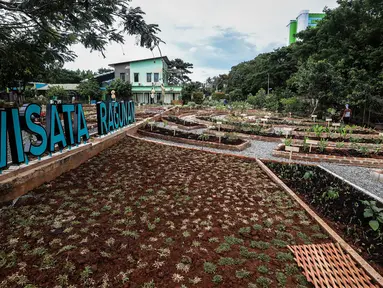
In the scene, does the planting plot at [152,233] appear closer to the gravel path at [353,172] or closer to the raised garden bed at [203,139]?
the gravel path at [353,172]

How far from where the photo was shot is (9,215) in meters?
3.23

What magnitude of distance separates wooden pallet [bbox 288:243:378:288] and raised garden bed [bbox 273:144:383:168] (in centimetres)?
466

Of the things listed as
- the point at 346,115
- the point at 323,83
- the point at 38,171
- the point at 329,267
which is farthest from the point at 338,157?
the point at 323,83

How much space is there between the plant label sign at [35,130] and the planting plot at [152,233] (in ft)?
2.33

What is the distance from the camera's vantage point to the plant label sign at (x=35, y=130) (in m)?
3.67

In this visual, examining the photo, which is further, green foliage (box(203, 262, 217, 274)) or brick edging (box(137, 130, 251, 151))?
brick edging (box(137, 130, 251, 151))

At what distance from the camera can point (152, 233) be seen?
3027mm

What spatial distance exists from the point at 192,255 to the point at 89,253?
114 cm

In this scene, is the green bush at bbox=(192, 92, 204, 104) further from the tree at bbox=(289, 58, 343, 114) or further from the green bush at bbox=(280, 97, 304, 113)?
the tree at bbox=(289, 58, 343, 114)

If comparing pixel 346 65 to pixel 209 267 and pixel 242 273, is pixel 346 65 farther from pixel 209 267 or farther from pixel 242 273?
pixel 209 267

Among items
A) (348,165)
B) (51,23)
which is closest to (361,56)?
(348,165)

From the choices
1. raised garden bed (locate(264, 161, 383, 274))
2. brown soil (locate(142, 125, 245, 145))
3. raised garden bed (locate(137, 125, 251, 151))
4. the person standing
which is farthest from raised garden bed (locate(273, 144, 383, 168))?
the person standing

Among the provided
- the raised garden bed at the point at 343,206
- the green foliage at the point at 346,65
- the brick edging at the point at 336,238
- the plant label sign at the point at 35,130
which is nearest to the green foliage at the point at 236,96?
the green foliage at the point at 346,65

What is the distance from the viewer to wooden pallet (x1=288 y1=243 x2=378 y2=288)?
2.35 m
